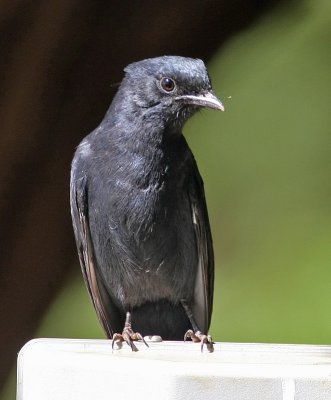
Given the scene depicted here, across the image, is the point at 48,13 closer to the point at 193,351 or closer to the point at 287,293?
the point at 287,293

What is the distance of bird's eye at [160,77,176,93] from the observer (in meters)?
4.21

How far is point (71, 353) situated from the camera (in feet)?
8.65

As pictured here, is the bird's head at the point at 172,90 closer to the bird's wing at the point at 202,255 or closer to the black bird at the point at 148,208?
the black bird at the point at 148,208

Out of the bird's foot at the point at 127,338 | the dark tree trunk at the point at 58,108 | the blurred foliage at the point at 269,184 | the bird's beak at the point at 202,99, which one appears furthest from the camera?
the dark tree trunk at the point at 58,108

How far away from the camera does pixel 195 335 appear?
4004mm

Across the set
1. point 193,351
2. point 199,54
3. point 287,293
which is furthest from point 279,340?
point 193,351

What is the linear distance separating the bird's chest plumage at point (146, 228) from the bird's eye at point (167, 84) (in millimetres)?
248

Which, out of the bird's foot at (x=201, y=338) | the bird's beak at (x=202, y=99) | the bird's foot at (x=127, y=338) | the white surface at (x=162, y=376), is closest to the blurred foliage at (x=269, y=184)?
the bird's foot at (x=201, y=338)

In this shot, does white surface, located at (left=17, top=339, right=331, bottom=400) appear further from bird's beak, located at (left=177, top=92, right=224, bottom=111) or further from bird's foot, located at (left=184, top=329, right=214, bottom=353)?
bird's beak, located at (left=177, top=92, right=224, bottom=111)

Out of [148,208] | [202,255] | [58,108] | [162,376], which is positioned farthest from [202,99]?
[162,376]

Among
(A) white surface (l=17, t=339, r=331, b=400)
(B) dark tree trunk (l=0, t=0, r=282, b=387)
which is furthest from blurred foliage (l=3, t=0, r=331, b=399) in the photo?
(A) white surface (l=17, t=339, r=331, b=400)

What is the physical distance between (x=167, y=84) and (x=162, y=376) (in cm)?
202

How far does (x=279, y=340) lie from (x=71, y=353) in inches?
99.9

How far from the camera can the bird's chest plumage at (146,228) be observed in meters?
4.24
